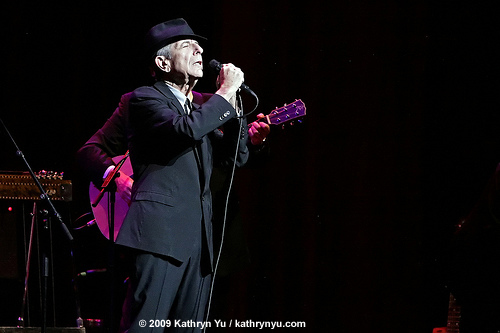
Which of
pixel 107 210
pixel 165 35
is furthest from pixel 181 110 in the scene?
pixel 107 210

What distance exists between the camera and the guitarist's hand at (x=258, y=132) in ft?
10.7

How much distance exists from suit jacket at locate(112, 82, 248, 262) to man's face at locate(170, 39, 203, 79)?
14 centimetres

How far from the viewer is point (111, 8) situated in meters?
4.43

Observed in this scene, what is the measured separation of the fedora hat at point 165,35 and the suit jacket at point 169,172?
228mm

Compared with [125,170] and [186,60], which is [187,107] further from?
[125,170]

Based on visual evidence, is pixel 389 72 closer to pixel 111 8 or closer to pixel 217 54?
pixel 217 54

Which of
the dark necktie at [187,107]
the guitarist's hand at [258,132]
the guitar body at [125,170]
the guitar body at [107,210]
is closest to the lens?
the dark necktie at [187,107]

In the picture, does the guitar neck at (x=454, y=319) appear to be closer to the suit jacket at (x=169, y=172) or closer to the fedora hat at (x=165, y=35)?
the suit jacket at (x=169, y=172)

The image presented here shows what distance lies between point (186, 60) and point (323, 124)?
167 cm

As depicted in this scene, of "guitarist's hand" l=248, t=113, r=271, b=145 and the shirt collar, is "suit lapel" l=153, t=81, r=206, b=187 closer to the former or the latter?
the shirt collar

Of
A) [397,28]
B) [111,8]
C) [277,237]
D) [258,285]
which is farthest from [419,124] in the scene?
[111,8]

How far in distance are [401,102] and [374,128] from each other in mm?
256

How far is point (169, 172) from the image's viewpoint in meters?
2.76

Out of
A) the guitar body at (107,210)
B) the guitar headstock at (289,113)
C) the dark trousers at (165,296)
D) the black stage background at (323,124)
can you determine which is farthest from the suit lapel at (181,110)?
the black stage background at (323,124)
